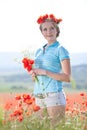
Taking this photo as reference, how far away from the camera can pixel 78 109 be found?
727 centimetres

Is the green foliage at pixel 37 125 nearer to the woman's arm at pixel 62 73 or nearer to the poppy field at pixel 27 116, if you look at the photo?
the poppy field at pixel 27 116

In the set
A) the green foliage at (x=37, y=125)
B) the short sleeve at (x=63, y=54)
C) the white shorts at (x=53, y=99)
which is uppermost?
the short sleeve at (x=63, y=54)

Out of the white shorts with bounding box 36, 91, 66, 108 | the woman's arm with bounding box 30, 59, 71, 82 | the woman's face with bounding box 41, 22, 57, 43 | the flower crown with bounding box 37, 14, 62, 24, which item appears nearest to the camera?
the woman's arm with bounding box 30, 59, 71, 82

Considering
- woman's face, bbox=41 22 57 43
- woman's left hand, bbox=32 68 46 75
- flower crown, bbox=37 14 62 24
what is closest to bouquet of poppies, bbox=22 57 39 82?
woman's left hand, bbox=32 68 46 75

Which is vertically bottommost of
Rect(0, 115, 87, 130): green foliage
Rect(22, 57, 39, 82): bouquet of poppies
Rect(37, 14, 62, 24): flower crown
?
Rect(0, 115, 87, 130): green foliage

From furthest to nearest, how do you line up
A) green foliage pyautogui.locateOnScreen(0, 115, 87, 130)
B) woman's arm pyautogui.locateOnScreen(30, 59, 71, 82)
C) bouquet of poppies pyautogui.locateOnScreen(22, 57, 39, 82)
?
woman's arm pyautogui.locateOnScreen(30, 59, 71, 82) < bouquet of poppies pyautogui.locateOnScreen(22, 57, 39, 82) < green foliage pyautogui.locateOnScreen(0, 115, 87, 130)

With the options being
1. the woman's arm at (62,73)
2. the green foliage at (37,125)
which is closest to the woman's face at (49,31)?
the woman's arm at (62,73)

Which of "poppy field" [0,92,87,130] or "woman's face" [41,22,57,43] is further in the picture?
"woman's face" [41,22,57,43]

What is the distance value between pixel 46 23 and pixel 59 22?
14cm

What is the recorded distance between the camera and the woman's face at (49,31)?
5.96m

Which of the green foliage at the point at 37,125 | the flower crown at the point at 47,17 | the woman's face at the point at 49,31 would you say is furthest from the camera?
the flower crown at the point at 47,17

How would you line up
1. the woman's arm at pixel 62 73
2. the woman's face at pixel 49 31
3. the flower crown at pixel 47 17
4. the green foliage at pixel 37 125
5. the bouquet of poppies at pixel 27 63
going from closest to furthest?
the green foliage at pixel 37 125, the bouquet of poppies at pixel 27 63, the woman's arm at pixel 62 73, the woman's face at pixel 49 31, the flower crown at pixel 47 17

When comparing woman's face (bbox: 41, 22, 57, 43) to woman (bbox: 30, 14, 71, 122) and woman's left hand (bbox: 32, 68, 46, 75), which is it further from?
woman's left hand (bbox: 32, 68, 46, 75)

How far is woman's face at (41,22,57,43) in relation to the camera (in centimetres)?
596
